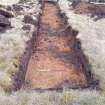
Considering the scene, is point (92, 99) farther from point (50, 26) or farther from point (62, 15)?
point (62, 15)

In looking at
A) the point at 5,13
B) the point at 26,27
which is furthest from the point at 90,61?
the point at 5,13

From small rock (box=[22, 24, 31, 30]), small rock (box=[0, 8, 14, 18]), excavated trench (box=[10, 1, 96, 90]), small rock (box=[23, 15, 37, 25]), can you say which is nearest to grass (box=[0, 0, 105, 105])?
excavated trench (box=[10, 1, 96, 90])

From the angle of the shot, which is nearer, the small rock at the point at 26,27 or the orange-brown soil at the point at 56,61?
the orange-brown soil at the point at 56,61

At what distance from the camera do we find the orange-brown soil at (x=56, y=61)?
10.2 m

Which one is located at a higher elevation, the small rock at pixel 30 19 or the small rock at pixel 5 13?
the small rock at pixel 5 13

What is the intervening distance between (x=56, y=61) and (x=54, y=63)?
0.24 metres

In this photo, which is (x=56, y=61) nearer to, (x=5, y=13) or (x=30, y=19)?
(x=30, y=19)

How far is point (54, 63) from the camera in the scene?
1192 centimetres

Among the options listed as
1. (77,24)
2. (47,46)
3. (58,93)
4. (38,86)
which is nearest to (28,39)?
(47,46)

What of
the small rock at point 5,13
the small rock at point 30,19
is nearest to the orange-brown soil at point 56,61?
the small rock at point 30,19

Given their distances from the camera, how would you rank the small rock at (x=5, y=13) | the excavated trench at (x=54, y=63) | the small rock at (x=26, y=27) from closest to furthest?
the excavated trench at (x=54, y=63) → the small rock at (x=26, y=27) → the small rock at (x=5, y=13)

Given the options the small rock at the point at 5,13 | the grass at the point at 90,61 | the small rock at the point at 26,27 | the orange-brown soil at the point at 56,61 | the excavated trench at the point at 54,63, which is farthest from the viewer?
the small rock at the point at 5,13

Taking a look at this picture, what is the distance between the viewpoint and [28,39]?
14.4 metres

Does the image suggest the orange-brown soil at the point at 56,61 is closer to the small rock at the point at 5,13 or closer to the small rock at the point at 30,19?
the small rock at the point at 30,19
